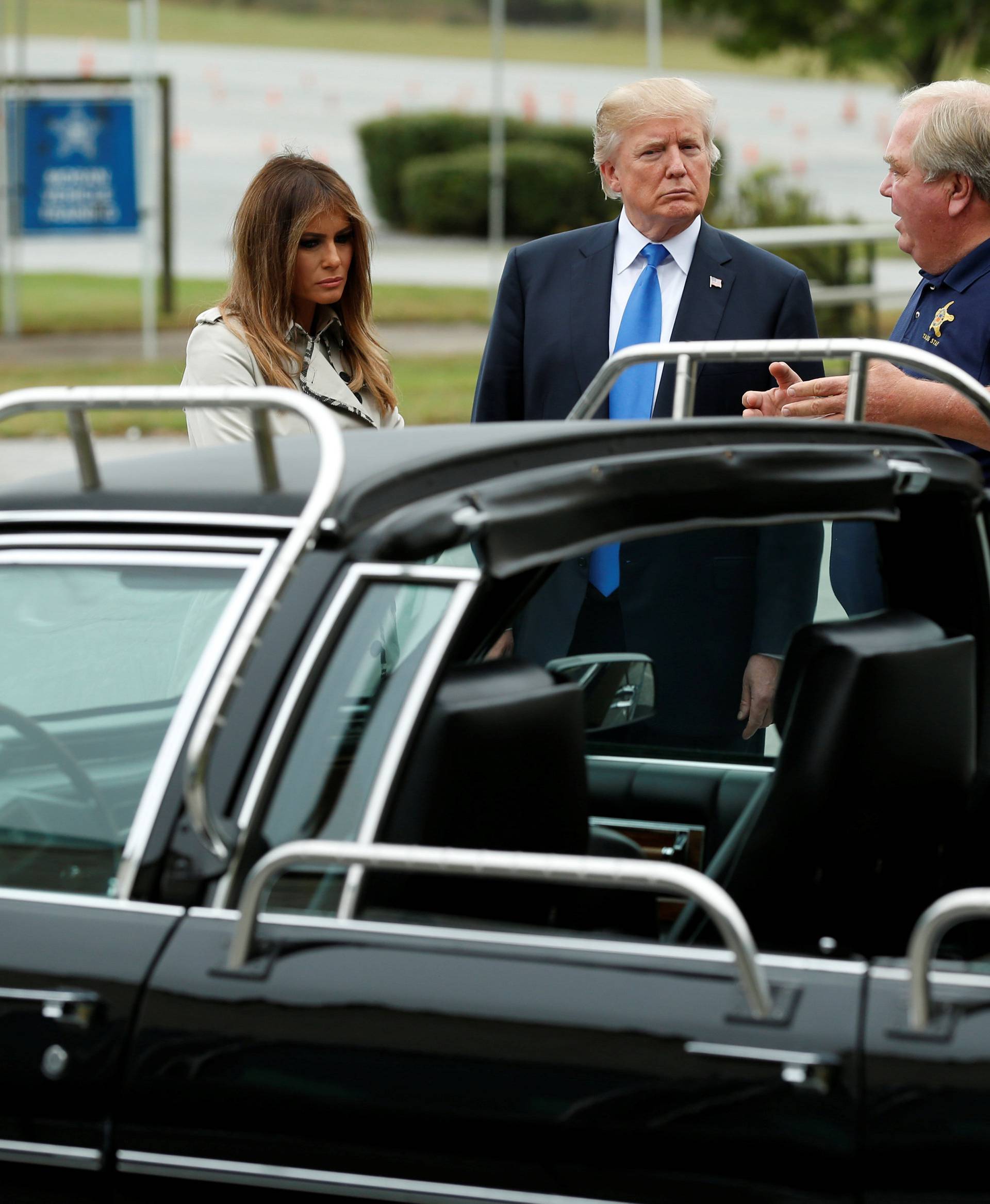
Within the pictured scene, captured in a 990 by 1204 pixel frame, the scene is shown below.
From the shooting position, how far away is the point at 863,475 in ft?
9.70

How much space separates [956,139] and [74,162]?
1578 centimetres

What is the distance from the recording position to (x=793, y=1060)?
2.15m

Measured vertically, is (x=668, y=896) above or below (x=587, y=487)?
below

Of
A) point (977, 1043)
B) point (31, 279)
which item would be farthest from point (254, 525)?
point (31, 279)

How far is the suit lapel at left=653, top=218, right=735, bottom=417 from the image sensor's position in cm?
473

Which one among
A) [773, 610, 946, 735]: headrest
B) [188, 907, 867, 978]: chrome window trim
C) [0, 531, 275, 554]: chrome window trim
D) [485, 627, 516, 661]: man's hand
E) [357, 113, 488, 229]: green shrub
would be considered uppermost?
[357, 113, 488, 229]: green shrub

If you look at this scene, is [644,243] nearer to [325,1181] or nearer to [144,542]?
[144,542]

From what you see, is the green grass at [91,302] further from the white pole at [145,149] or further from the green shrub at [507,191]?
the green shrub at [507,191]

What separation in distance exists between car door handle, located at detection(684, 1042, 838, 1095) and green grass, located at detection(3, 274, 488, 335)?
17521 mm

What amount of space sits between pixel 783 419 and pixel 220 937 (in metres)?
1.31

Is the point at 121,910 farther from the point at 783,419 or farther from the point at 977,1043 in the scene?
the point at 783,419

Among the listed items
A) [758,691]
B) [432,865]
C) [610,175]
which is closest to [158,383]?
[610,175]

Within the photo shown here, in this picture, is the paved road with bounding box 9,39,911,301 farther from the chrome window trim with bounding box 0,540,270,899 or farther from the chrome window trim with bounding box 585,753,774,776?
the chrome window trim with bounding box 0,540,270,899

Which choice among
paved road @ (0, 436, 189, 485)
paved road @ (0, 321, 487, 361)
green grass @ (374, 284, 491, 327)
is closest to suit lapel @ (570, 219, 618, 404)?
paved road @ (0, 436, 189, 485)
